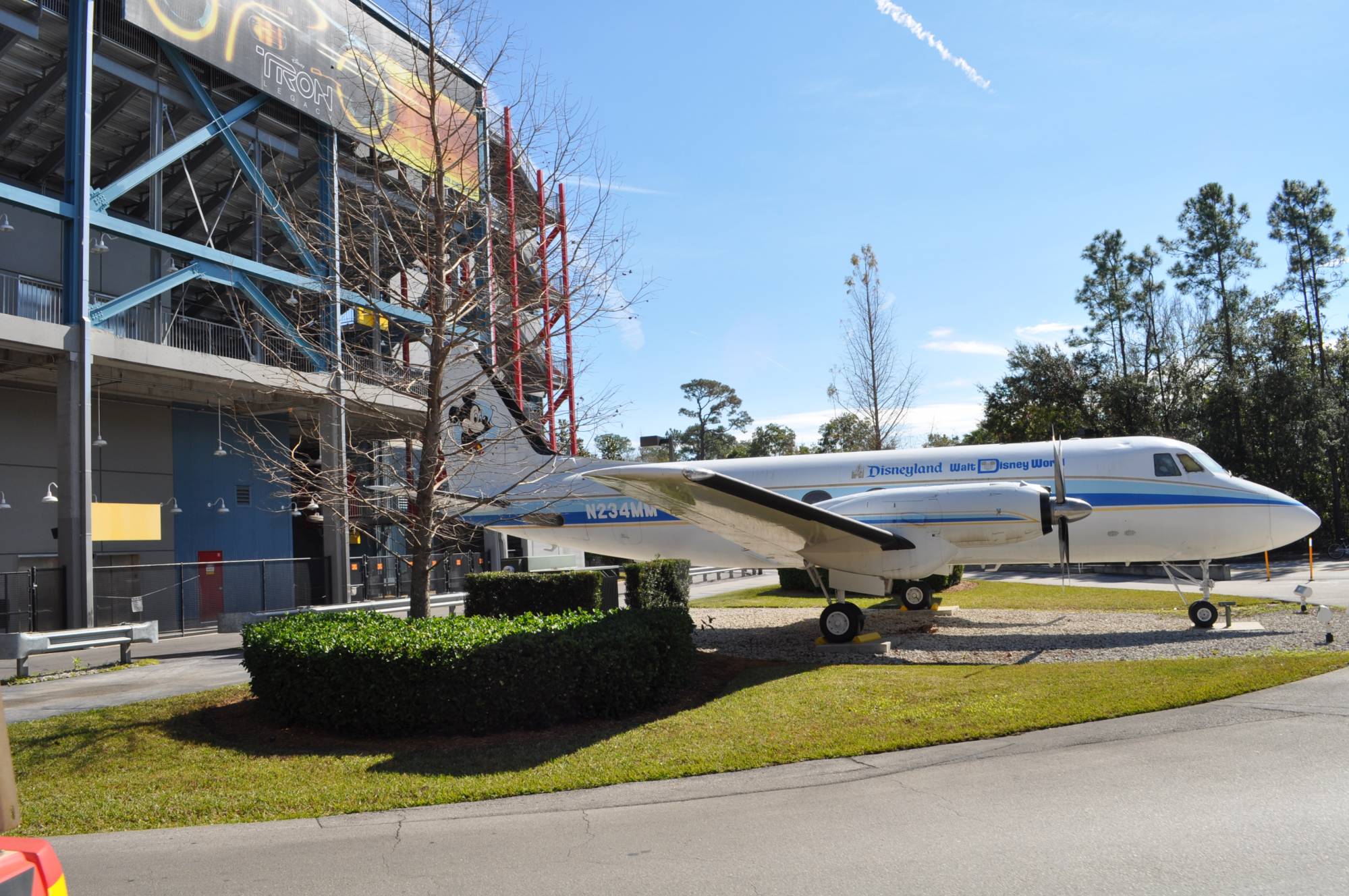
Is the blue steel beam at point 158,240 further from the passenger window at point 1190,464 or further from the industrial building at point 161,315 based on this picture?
the passenger window at point 1190,464

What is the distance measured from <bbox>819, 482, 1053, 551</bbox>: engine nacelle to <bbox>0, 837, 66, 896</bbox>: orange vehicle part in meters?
13.5

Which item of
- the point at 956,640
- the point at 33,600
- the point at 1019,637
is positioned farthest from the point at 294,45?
the point at 1019,637

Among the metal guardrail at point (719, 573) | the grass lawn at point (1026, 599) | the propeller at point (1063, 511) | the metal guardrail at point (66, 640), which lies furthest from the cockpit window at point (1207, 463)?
the metal guardrail at point (719, 573)

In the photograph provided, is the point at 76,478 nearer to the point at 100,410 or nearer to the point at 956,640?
the point at 100,410

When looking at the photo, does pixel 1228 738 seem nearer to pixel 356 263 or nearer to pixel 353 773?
pixel 353 773

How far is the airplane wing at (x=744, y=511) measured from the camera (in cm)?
1072

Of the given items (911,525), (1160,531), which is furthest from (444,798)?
(1160,531)

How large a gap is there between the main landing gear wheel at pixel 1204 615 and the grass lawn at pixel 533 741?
386cm

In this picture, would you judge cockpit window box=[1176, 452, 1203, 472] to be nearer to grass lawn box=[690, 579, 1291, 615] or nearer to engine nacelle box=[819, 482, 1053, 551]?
engine nacelle box=[819, 482, 1053, 551]

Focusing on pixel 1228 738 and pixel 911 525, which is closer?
pixel 1228 738

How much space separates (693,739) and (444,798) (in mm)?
2547

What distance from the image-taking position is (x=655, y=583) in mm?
16453

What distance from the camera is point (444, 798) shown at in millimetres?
6789

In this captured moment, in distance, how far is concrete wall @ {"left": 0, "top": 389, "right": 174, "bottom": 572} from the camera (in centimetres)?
2184
